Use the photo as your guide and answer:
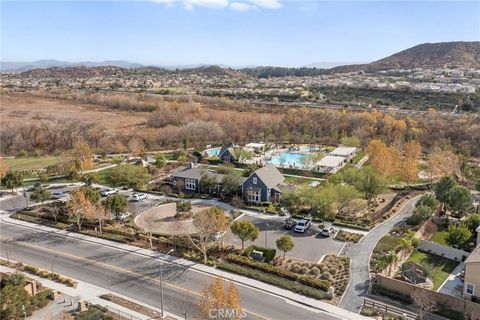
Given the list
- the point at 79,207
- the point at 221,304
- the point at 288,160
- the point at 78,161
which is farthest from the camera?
the point at 288,160

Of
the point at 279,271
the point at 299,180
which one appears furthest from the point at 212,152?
the point at 279,271

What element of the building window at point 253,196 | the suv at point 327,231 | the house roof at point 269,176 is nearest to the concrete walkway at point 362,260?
the suv at point 327,231

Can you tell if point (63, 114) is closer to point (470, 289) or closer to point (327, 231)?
point (327, 231)

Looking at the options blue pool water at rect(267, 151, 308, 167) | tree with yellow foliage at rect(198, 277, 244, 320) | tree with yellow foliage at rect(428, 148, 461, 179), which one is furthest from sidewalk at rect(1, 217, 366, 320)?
blue pool water at rect(267, 151, 308, 167)

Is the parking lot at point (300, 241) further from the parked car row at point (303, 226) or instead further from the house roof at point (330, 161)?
the house roof at point (330, 161)

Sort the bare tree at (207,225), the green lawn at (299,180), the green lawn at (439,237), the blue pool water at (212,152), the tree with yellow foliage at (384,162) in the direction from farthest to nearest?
the blue pool water at (212,152)
the green lawn at (299,180)
the tree with yellow foliage at (384,162)
the green lawn at (439,237)
the bare tree at (207,225)

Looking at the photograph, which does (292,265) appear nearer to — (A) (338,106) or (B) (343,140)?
(B) (343,140)
